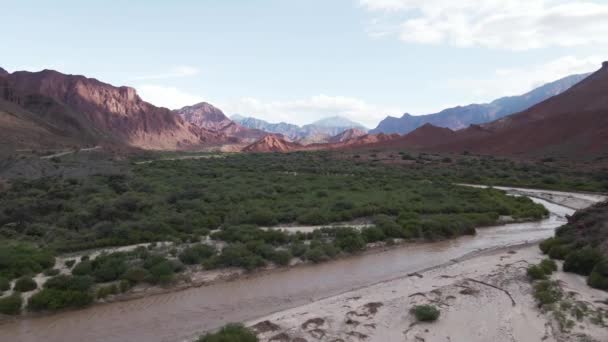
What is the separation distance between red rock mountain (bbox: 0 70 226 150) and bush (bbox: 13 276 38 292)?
11565cm

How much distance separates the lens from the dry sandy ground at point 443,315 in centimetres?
866

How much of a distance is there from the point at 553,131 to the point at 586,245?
7229cm

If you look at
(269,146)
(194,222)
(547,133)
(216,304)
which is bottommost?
(216,304)

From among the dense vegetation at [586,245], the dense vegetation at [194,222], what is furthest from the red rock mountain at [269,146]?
the dense vegetation at [586,245]

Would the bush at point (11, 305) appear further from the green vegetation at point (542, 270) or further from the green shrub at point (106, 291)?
the green vegetation at point (542, 270)

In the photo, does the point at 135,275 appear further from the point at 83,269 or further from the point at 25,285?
the point at 25,285

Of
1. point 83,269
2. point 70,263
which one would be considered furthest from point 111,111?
point 83,269

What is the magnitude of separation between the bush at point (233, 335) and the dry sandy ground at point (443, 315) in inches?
13.5

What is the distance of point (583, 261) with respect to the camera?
39.2ft

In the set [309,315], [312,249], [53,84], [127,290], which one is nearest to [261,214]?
[312,249]

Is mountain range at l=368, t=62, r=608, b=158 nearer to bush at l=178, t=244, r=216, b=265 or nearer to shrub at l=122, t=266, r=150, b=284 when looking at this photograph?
bush at l=178, t=244, r=216, b=265

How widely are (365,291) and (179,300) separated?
4.56 metres

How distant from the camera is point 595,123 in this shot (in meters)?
71.6

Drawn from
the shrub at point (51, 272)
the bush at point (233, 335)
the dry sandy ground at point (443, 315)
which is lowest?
the dry sandy ground at point (443, 315)
